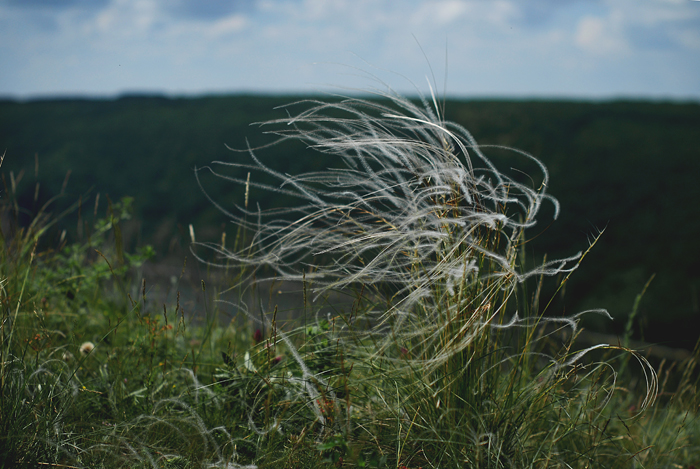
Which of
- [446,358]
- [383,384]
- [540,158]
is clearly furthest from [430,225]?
[540,158]

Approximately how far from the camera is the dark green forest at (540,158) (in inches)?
→ 361

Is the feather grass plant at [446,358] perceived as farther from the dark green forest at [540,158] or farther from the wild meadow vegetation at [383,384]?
the dark green forest at [540,158]

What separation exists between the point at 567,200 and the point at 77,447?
434 inches

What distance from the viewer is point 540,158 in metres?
12.1

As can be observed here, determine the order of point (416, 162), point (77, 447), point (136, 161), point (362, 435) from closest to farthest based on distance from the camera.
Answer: point (77, 447) < point (362, 435) < point (416, 162) < point (136, 161)

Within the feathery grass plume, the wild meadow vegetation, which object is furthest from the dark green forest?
the feathery grass plume

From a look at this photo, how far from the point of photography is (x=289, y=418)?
1.50 meters

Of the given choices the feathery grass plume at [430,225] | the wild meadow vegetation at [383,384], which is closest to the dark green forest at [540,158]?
the wild meadow vegetation at [383,384]

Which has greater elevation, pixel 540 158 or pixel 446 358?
pixel 446 358

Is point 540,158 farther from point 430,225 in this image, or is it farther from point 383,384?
point 383,384

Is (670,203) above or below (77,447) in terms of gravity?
below

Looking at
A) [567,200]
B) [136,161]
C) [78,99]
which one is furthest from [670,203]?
[78,99]

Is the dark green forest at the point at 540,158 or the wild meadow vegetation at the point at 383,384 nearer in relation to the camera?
the wild meadow vegetation at the point at 383,384

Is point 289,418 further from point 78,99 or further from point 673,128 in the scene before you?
point 78,99
